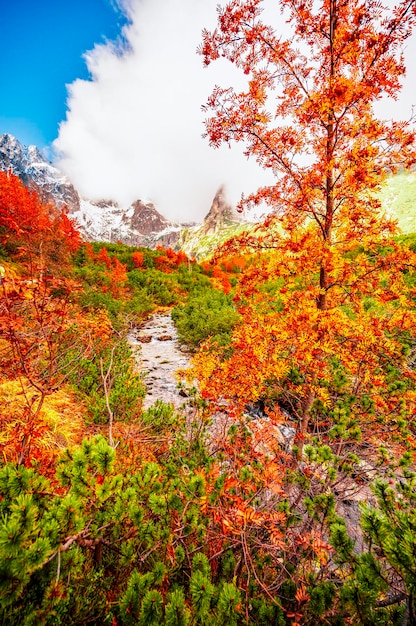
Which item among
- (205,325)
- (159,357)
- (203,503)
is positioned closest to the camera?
(203,503)

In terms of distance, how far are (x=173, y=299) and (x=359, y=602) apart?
19002 millimetres

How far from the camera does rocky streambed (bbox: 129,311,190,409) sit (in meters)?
7.69

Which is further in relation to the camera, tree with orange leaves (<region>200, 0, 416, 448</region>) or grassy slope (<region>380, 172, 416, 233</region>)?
grassy slope (<region>380, 172, 416, 233</region>)

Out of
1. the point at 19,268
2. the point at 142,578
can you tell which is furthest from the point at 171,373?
the point at 19,268

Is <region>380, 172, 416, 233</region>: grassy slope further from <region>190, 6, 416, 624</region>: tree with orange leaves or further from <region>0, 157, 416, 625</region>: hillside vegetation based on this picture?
<region>0, 157, 416, 625</region>: hillside vegetation

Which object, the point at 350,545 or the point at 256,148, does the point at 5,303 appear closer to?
the point at 256,148

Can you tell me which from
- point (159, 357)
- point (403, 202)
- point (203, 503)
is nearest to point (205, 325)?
point (159, 357)

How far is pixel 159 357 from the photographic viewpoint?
34.9 feet

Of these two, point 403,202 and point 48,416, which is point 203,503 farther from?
point 403,202

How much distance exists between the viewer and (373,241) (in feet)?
12.2

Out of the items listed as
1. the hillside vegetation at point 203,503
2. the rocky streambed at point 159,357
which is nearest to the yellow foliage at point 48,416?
the hillside vegetation at point 203,503

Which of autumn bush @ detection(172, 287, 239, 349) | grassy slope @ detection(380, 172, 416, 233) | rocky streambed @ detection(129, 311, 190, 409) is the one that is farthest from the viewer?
grassy slope @ detection(380, 172, 416, 233)

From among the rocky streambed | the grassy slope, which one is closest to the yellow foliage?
the rocky streambed

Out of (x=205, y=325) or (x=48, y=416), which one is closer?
(x=48, y=416)
